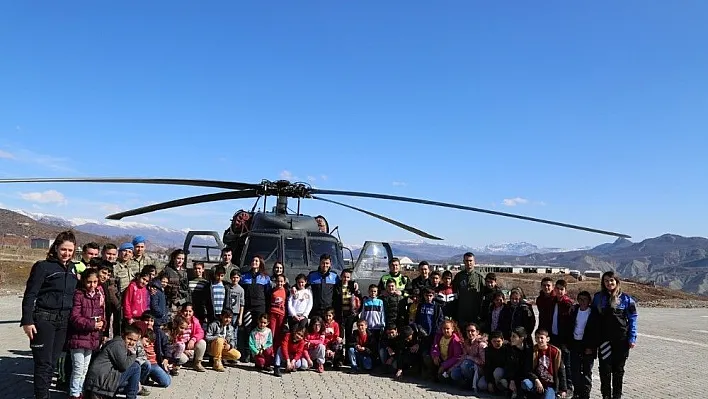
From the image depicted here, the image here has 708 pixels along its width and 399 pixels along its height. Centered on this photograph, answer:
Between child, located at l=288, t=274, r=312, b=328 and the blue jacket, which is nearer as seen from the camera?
the blue jacket

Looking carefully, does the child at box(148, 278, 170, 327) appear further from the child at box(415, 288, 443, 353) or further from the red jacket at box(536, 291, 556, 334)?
the red jacket at box(536, 291, 556, 334)

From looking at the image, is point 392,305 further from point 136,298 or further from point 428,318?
point 136,298

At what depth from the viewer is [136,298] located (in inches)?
281

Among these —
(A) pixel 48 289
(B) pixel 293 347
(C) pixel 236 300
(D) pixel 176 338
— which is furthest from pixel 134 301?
(B) pixel 293 347

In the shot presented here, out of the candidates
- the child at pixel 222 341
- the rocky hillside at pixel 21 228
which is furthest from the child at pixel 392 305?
the rocky hillside at pixel 21 228

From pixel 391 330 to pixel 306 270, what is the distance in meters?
2.33

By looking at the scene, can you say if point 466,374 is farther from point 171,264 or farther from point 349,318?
point 171,264

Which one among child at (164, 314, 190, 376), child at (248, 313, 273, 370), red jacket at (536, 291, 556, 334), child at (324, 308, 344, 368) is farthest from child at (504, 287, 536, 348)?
child at (164, 314, 190, 376)

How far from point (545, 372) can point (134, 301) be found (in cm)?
528

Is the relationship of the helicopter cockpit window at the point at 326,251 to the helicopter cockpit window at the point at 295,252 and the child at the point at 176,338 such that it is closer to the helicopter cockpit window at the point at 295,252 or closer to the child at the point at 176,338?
the helicopter cockpit window at the point at 295,252

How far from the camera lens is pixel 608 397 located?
6895mm

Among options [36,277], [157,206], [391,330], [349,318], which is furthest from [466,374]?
[157,206]

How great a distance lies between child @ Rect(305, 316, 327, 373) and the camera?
8.34 m

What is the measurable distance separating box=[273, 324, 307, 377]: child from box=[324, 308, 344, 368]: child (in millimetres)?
400
